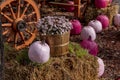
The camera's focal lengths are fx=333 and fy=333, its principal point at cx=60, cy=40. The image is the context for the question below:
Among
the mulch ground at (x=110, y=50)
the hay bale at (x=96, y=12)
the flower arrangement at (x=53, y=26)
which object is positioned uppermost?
the flower arrangement at (x=53, y=26)

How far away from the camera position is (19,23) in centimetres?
496

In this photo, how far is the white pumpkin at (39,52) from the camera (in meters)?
3.60

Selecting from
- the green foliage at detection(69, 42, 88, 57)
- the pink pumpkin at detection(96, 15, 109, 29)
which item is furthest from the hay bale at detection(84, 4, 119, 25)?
the green foliage at detection(69, 42, 88, 57)

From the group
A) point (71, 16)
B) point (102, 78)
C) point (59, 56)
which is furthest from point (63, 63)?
point (71, 16)

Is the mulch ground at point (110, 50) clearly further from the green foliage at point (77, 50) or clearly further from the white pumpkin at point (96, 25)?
the green foliage at point (77, 50)

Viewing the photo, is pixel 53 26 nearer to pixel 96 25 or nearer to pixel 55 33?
pixel 55 33

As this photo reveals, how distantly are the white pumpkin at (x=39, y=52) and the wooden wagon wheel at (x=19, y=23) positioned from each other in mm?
1363

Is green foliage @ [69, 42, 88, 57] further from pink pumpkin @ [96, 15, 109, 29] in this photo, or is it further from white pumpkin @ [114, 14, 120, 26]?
white pumpkin @ [114, 14, 120, 26]

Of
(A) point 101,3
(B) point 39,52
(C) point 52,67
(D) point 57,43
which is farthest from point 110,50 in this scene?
(B) point 39,52

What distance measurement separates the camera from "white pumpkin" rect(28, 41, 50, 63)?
3598 mm

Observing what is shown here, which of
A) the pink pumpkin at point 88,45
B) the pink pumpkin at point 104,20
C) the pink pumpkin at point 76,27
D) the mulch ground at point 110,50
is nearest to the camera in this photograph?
the pink pumpkin at point 88,45

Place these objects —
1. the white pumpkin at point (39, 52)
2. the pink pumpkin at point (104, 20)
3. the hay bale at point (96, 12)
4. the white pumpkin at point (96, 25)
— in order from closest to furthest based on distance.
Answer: the white pumpkin at point (39, 52), the white pumpkin at point (96, 25), the pink pumpkin at point (104, 20), the hay bale at point (96, 12)

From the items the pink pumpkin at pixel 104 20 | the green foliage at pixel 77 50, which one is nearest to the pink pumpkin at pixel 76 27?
the pink pumpkin at pixel 104 20

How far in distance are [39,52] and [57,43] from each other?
0.35 meters
